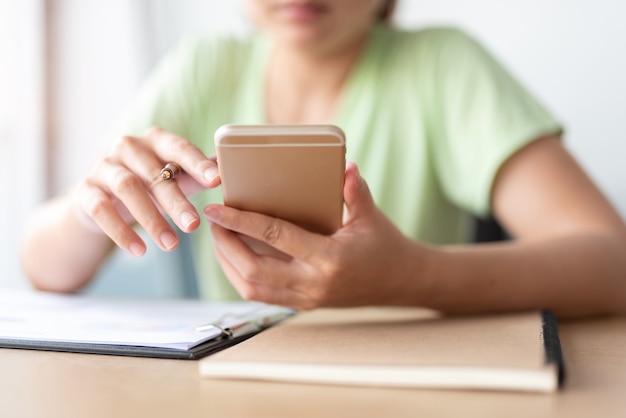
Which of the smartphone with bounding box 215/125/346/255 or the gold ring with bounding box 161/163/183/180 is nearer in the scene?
the smartphone with bounding box 215/125/346/255

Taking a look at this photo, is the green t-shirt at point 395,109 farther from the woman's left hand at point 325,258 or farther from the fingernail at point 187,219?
the fingernail at point 187,219

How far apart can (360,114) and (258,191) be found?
60 cm

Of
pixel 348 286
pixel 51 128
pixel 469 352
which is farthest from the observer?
pixel 51 128

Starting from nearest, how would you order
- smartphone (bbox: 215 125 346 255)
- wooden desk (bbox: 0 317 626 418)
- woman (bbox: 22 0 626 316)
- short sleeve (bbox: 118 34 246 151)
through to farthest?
wooden desk (bbox: 0 317 626 418) → smartphone (bbox: 215 125 346 255) → woman (bbox: 22 0 626 316) → short sleeve (bbox: 118 34 246 151)

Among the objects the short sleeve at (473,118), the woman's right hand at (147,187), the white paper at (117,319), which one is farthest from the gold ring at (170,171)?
the short sleeve at (473,118)

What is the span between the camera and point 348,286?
0.63 metres

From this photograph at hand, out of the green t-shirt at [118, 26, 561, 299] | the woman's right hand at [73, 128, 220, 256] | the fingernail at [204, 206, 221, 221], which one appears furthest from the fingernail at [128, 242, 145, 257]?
the green t-shirt at [118, 26, 561, 299]

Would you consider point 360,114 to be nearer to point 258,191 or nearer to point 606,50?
point 258,191

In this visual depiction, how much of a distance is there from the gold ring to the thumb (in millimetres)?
149

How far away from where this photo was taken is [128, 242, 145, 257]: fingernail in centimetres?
65

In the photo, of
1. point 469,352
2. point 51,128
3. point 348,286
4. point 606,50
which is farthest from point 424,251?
point 51,128

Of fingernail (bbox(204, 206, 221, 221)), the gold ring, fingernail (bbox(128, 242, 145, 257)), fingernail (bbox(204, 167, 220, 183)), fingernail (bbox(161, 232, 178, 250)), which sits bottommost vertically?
fingernail (bbox(128, 242, 145, 257))

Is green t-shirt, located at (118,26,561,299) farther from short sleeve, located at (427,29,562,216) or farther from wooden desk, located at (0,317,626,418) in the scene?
wooden desk, located at (0,317,626,418)

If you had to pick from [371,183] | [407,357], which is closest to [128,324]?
[407,357]
